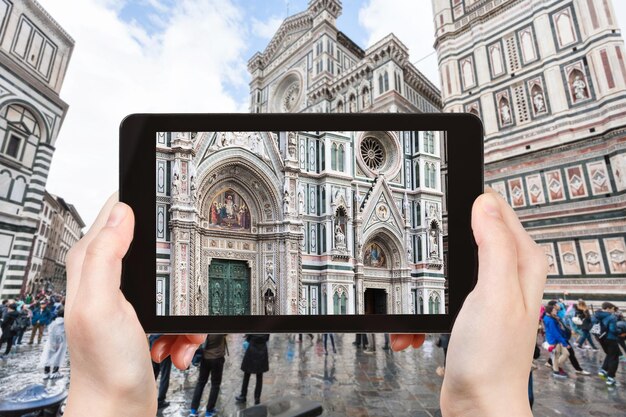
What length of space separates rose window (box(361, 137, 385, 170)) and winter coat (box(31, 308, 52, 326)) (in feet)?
42.7

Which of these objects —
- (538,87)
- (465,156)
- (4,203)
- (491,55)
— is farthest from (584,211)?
(4,203)

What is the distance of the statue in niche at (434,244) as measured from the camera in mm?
1680

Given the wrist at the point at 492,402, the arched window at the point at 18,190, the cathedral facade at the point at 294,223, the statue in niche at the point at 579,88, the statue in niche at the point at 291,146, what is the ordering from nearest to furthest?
the wrist at the point at 492,402 < the cathedral facade at the point at 294,223 < the statue in niche at the point at 291,146 < the arched window at the point at 18,190 < the statue in niche at the point at 579,88

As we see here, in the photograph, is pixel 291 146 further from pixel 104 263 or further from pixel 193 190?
pixel 104 263

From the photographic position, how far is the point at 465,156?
5.03 feet

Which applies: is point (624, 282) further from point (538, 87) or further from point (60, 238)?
point (60, 238)

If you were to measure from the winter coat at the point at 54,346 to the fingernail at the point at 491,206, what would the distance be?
342 inches

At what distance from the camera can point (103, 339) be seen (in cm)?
116

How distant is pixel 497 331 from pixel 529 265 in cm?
28

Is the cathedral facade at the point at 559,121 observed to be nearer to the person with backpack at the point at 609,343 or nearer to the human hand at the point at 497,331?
the person with backpack at the point at 609,343

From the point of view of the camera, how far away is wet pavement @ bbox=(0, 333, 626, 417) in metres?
5.77

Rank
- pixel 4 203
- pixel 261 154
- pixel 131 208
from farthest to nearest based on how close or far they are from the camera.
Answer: pixel 4 203 → pixel 261 154 → pixel 131 208

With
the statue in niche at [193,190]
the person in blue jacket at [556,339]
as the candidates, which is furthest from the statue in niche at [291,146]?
the person in blue jacket at [556,339]

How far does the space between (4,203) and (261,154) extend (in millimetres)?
15824
